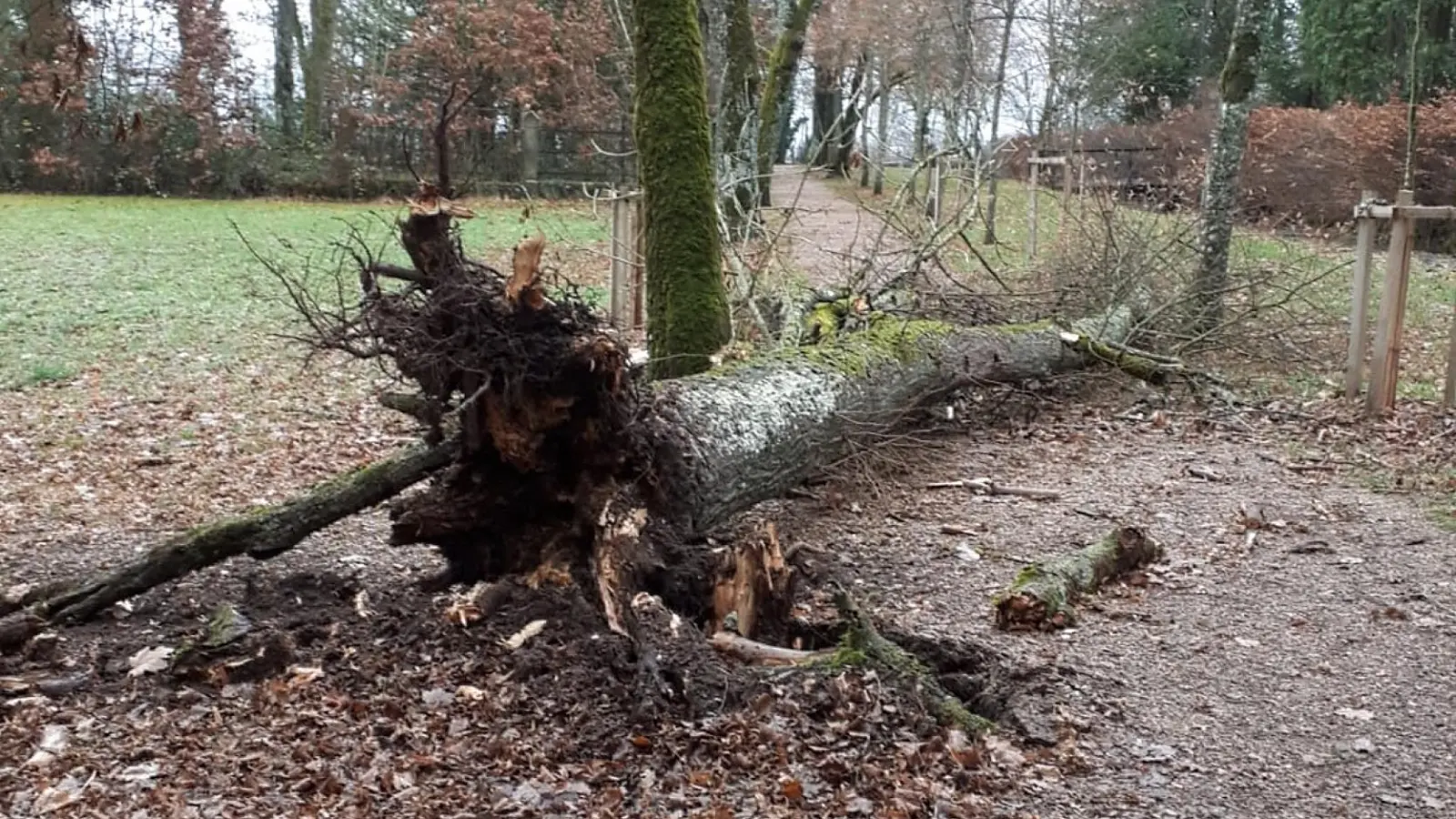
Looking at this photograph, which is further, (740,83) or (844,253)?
(740,83)

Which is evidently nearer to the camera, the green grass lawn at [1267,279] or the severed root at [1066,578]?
the severed root at [1066,578]

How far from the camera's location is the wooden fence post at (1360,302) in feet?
28.3

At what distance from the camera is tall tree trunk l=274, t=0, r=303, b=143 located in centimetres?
2600

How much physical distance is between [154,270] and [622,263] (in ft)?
21.6

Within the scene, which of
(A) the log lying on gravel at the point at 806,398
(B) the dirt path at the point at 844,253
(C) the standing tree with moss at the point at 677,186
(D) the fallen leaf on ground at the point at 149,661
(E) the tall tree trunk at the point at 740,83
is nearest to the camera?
(D) the fallen leaf on ground at the point at 149,661

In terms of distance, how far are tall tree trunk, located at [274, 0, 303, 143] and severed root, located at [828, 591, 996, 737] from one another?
934 inches

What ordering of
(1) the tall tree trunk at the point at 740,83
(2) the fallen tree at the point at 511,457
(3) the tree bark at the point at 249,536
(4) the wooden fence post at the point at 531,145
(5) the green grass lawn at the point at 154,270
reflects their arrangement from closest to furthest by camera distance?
(2) the fallen tree at the point at 511,457 → (3) the tree bark at the point at 249,536 → (5) the green grass lawn at the point at 154,270 → (1) the tall tree trunk at the point at 740,83 → (4) the wooden fence post at the point at 531,145

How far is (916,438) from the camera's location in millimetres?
7543

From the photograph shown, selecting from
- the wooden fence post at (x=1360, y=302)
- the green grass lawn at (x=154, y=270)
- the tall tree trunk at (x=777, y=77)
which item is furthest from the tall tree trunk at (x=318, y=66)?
the wooden fence post at (x=1360, y=302)

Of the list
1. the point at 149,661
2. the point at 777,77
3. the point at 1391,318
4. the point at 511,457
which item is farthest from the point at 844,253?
the point at 777,77

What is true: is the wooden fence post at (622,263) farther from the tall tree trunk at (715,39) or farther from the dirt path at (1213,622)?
the dirt path at (1213,622)

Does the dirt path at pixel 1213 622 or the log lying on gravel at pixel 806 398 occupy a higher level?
the log lying on gravel at pixel 806 398

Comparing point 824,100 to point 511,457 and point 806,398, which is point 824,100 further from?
point 511,457

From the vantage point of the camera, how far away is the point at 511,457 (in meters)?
4.42
